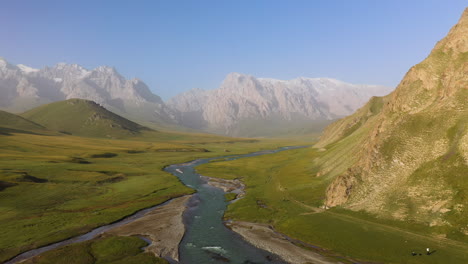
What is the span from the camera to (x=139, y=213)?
79.9m

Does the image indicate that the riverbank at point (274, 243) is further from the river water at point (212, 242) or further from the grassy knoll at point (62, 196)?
the grassy knoll at point (62, 196)

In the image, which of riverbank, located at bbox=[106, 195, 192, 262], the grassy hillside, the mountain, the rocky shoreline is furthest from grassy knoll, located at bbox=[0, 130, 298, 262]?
the mountain

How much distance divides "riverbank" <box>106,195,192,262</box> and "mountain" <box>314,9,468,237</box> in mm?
41948

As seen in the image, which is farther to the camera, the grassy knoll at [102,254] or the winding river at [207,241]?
the winding river at [207,241]

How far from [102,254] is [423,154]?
75705mm

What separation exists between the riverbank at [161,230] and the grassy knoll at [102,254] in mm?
2598

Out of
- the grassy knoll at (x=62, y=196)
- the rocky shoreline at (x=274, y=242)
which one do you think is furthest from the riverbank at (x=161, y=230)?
the rocky shoreline at (x=274, y=242)

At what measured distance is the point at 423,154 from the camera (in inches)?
2734

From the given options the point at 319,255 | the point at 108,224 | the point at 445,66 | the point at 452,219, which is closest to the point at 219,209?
the point at 108,224

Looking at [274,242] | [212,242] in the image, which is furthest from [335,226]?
[212,242]

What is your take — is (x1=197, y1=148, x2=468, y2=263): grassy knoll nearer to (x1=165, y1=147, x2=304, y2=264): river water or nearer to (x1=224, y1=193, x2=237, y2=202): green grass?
(x1=224, y1=193, x2=237, y2=202): green grass

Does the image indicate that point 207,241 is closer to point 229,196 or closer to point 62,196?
point 229,196

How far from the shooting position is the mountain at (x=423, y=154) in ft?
191

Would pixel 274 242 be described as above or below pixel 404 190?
below
